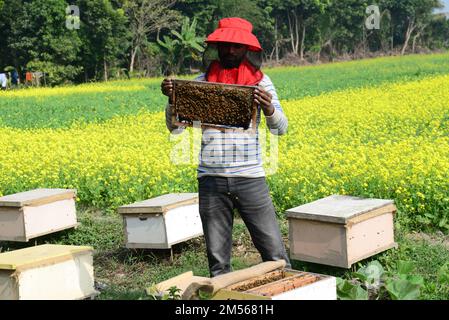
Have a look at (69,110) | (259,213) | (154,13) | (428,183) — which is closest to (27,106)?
(69,110)

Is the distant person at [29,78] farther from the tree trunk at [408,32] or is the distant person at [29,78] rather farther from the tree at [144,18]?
the tree trunk at [408,32]

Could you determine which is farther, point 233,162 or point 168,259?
point 168,259

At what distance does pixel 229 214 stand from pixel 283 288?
109cm

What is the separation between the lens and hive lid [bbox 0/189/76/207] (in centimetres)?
741

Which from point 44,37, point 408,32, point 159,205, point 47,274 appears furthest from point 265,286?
point 408,32

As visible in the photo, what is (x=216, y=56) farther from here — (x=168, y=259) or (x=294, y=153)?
(x=294, y=153)

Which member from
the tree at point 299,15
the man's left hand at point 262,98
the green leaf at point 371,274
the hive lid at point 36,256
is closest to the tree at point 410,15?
the tree at point 299,15

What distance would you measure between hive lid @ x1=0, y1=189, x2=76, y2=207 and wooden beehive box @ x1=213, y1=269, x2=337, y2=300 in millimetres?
3932

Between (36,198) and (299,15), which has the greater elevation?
(299,15)

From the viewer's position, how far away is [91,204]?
9.44m

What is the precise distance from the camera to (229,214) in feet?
15.9

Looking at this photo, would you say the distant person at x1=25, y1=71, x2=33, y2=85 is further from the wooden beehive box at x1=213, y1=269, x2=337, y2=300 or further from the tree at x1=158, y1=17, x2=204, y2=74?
the wooden beehive box at x1=213, y1=269, x2=337, y2=300

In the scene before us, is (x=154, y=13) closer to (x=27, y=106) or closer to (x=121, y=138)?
(x=27, y=106)

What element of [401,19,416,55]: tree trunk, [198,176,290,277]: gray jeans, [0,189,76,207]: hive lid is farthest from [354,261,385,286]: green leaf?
Answer: [401,19,416,55]: tree trunk
